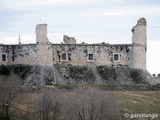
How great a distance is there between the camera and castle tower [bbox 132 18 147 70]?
62656 millimetres

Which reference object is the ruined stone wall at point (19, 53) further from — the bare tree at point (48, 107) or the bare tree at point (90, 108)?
the bare tree at point (90, 108)

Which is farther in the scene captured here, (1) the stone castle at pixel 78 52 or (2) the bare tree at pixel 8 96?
(1) the stone castle at pixel 78 52

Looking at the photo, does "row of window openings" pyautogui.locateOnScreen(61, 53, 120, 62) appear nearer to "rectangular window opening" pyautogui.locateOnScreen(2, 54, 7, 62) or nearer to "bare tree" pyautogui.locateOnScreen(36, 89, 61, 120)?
"rectangular window opening" pyautogui.locateOnScreen(2, 54, 7, 62)

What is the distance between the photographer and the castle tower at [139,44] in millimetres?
62656

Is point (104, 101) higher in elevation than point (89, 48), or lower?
lower

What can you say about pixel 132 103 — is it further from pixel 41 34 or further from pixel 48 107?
pixel 41 34

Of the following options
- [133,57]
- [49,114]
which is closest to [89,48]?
[133,57]

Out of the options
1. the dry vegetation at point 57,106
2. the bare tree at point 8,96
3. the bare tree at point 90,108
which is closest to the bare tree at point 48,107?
the dry vegetation at point 57,106

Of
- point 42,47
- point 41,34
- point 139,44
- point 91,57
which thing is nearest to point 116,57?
point 91,57

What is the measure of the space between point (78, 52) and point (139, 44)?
9569mm

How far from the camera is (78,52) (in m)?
61.5

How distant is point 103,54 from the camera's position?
62.3 metres

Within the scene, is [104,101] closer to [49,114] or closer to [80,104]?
[80,104]

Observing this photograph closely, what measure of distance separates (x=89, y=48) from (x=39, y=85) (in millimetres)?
11219
